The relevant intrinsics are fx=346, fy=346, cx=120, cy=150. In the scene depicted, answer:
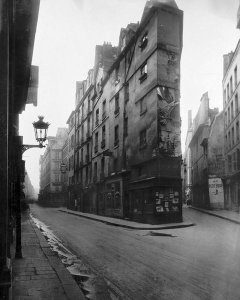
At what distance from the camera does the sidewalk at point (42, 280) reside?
17.0 ft

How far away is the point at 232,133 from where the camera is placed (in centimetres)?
3603

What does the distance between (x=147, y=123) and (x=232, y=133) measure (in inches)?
649

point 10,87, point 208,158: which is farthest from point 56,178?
point 10,87

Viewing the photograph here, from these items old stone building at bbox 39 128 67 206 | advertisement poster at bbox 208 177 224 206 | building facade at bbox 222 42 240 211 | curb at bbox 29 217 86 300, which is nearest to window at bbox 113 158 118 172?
building facade at bbox 222 42 240 211

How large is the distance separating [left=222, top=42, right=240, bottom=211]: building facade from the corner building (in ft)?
39.0

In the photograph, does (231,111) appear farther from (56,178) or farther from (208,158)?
(56,178)

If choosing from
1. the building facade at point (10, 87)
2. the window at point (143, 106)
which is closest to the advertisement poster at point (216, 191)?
the window at point (143, 106)

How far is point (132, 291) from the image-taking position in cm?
583

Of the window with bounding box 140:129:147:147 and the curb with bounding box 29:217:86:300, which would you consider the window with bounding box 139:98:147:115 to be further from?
the curb with bounding box 29:217:86:300

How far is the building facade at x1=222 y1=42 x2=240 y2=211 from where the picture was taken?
1308 inches

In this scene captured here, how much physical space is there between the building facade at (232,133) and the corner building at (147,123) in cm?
1190

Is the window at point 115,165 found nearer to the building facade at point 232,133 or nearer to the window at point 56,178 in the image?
the building facade at point 232,133

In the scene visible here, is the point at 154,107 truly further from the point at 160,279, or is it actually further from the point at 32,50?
the point at 160,279

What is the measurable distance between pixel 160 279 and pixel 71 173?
43.5 metres
